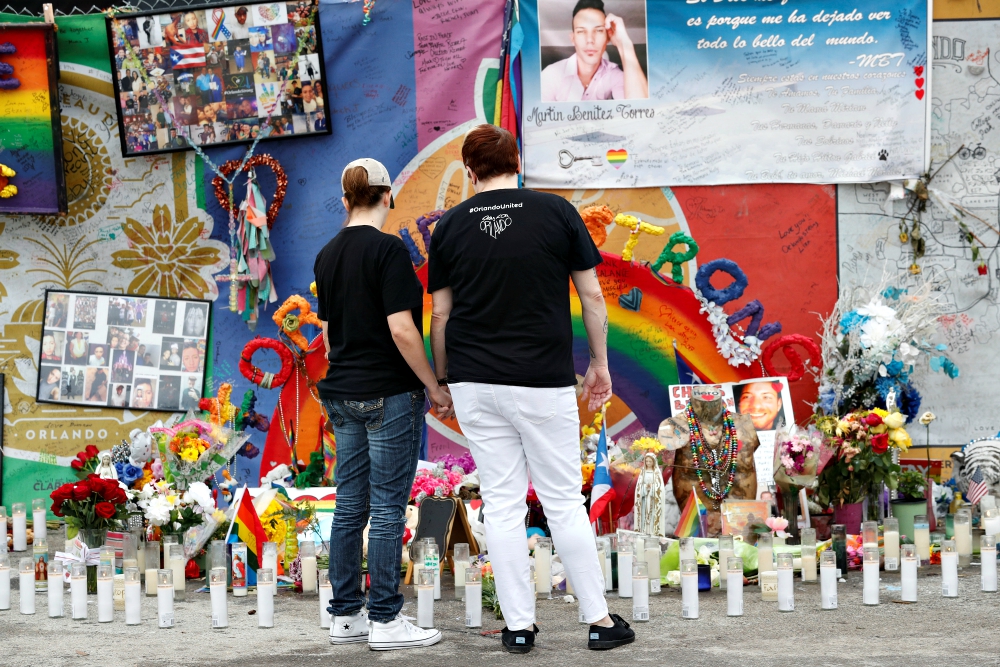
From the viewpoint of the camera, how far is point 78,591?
4.80 m

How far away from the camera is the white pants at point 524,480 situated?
4.00 m

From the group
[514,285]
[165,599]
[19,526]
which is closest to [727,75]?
[514,285]

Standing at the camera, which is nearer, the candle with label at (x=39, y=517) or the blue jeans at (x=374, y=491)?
the blue jeans at (x=374, y=491)

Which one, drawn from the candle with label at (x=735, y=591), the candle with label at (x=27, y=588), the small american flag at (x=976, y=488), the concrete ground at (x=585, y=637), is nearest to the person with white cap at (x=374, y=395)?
the concrete ground at (x=585, y=637)

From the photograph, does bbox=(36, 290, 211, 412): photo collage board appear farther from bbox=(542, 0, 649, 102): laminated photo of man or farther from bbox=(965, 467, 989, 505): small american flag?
bbox=(965, 467, 989, 505): small american flag

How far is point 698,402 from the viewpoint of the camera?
564 centimetres

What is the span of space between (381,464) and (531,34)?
327 centimetres

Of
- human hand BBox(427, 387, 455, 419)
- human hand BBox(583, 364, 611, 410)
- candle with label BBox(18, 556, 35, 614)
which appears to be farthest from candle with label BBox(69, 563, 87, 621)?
human hand BBox(583, 364, 611, 410)

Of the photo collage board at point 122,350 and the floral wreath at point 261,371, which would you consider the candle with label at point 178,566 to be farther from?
the photo collage board at point 122,350

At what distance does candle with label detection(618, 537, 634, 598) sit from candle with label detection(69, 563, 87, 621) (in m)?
2.25

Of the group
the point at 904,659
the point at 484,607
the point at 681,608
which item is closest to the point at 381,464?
the point at 484,607

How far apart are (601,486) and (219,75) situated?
3204mm

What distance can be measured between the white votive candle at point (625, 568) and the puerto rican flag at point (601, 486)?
440 millimetres

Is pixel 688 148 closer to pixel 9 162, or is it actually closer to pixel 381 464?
pixel 381 464
